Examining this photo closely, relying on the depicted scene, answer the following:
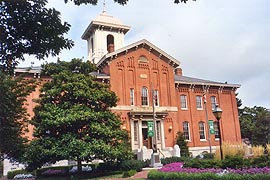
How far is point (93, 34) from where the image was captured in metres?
44.7

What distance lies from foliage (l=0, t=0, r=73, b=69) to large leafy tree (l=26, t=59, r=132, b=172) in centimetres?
1590

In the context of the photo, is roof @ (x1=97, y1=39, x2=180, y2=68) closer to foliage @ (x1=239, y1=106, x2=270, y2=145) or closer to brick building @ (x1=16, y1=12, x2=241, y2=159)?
brick building @ (x1=16, y1=12, x2=241, y2=159)

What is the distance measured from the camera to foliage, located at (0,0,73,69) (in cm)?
457

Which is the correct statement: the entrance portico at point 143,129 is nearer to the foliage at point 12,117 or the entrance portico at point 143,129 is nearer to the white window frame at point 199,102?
the white window frame at point 199,102

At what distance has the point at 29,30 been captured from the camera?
4672 mm

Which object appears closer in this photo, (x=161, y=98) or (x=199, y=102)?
(x=161, y=98)

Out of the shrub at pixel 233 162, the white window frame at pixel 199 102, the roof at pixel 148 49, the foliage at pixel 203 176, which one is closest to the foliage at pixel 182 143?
the white window frame at pixel 199 102

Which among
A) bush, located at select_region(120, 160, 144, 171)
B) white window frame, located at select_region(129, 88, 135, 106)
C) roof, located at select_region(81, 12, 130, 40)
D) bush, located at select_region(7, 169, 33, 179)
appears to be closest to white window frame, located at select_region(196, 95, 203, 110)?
white window frame, located at select_region(129, 88, 135, 106)

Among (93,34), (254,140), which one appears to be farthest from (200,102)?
(93,34)

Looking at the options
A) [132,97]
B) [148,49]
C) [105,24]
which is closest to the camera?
[132,97]

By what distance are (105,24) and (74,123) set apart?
2502cm

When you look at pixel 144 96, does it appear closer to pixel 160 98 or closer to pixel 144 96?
pixel 144 96

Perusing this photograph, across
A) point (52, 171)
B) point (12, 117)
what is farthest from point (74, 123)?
point (12, 117)

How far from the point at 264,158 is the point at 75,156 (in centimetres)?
1187
